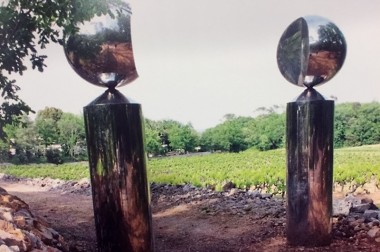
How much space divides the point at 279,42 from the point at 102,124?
2955 mm

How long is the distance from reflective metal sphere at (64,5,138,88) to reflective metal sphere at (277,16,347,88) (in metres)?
2.27

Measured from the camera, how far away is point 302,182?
493 cm

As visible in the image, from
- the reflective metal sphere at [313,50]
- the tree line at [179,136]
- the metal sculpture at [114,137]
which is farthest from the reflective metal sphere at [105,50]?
the tree line at [179,136]

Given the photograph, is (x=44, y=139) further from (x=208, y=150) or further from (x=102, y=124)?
→ (x=102, y=124)

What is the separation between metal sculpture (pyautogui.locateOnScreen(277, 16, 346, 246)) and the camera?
4793 mm

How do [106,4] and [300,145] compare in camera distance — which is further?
[300,145]

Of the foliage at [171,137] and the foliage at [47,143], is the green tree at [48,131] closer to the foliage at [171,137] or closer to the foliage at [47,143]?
the foliage at [47,143]

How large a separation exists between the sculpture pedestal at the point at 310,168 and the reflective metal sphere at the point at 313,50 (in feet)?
1.25

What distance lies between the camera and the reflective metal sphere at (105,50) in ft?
12.5

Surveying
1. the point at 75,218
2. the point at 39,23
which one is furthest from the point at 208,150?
the point at 39,23

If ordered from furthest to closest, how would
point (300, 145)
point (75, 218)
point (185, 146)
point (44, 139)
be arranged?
1. point (185, 146)
2. point (44, 139)
3. point (75, 218)
4. point (300, 145)

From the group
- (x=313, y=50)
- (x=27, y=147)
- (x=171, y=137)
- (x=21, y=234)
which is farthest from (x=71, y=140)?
(x=21, y=234)

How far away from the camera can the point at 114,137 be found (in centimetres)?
375

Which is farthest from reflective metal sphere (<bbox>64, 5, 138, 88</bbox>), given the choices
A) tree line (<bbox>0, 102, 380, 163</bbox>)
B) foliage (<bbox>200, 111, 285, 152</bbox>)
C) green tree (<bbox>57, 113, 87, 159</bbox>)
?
foliage (<bbox>200, 111, 285, 152</bbox>)
